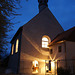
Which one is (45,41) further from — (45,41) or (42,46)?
(42,46)

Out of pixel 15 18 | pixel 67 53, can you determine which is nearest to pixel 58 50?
Result: pixel 67 53

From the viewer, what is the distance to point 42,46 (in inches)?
635

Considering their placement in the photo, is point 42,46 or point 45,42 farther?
→ point 45,42

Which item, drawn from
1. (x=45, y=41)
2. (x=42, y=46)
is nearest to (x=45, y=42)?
(x=45, y=41)

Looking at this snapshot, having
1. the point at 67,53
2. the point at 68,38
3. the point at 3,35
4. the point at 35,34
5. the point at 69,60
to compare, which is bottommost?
the point at 69,60

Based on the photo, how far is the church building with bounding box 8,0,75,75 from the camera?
12.5 m

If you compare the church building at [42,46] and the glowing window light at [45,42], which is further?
the glowing window light at [45,42]

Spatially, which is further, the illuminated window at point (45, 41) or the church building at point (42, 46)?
the illuminated window at point (45, 41)

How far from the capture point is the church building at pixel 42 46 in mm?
12545

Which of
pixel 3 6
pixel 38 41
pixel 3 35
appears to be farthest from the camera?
pixel 38 41

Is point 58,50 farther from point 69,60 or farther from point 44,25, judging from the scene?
point 44,25

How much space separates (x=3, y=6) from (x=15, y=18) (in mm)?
822

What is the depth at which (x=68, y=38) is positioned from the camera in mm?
12141

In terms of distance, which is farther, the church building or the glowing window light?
the glowing window light
